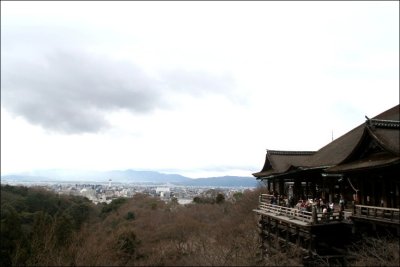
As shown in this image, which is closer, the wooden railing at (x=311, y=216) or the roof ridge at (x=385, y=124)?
the wooden railing at (x=311, y=216)

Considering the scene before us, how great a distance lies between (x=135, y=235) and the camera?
164 ft

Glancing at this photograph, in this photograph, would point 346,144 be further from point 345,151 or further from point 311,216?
point 311,216

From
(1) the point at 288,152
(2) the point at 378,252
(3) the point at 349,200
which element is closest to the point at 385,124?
(3) the point at 349,200

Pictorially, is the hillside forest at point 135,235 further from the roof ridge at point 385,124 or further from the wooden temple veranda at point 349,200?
the roof ridge at point 385,124

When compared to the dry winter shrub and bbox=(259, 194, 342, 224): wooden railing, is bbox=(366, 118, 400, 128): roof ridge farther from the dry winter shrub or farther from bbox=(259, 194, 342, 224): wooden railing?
the dry winter shrub

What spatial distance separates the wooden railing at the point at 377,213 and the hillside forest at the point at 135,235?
44.7 inches

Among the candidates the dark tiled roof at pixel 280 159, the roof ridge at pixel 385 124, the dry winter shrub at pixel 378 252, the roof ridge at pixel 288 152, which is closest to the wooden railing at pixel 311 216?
the dry winter shrub at pixel 378 252

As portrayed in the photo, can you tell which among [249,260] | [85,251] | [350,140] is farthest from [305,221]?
[85,251]

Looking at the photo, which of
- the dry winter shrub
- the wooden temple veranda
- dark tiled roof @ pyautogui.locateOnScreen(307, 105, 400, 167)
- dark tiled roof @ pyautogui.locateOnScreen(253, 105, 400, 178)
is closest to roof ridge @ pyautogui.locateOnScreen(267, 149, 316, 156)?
dark tiled roof @ pyautogui.locateOnScreen(253, 105, 400, 178)

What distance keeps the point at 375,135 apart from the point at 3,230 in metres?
40.0

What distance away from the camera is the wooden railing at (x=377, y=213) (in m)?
15.3

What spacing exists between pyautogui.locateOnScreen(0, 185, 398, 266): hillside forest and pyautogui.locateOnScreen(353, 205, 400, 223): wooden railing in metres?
1.13

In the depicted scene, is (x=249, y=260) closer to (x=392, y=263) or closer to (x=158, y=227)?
(x=392, y=263)

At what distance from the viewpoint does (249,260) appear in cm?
1916
